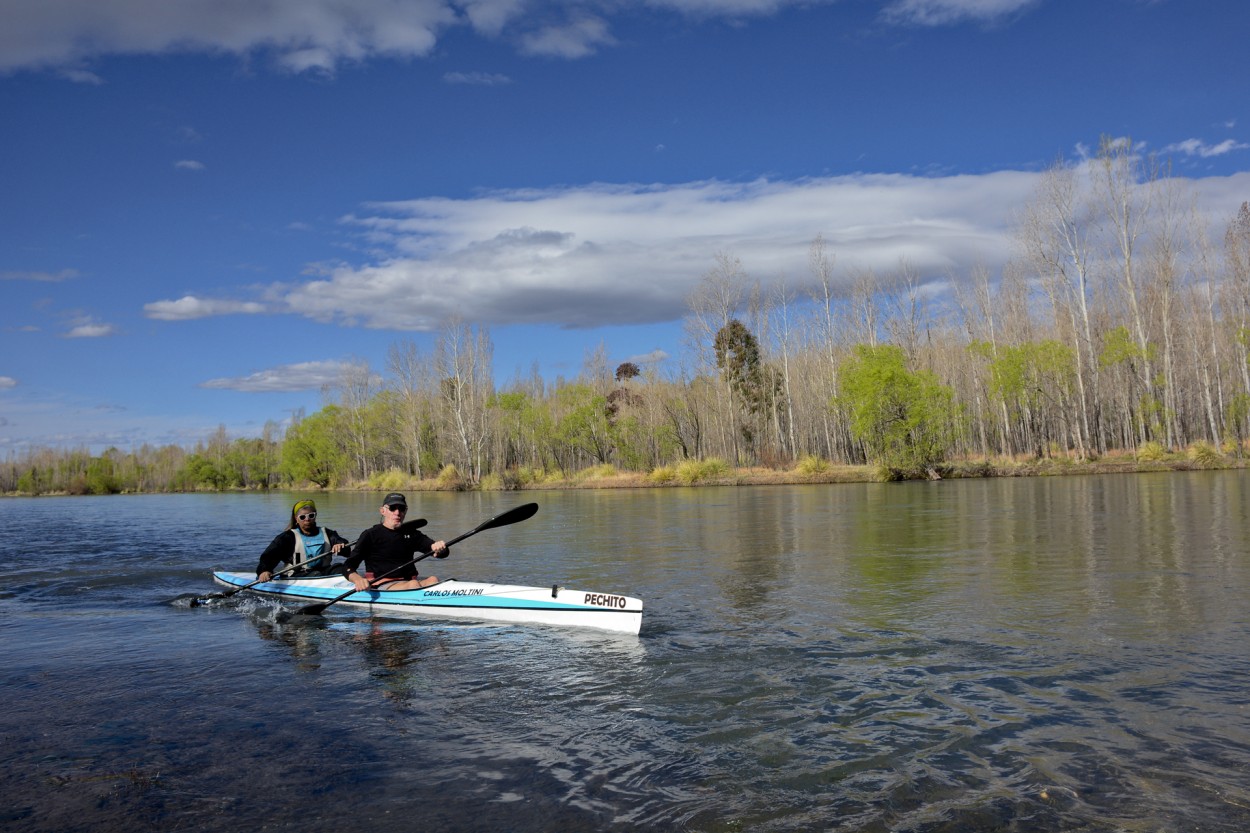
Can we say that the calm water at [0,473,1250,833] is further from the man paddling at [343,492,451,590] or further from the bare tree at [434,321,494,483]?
the bare tree at [434,321,494,483]

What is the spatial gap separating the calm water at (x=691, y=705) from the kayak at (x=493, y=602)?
226 mm

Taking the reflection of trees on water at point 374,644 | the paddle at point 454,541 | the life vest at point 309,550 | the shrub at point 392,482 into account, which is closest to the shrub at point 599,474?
the shrub at point 392,482

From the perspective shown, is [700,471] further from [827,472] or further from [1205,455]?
[1205,455]

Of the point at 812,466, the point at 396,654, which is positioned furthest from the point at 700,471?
the point at 396,654

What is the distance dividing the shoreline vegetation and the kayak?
111ft

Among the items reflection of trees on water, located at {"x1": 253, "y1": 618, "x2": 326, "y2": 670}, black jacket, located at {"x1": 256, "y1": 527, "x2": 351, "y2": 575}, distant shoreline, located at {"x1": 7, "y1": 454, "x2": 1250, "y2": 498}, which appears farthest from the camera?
distant shoreline, located at {"x1": 7, "y1": 454, "x2": 1250, "y2": 498}

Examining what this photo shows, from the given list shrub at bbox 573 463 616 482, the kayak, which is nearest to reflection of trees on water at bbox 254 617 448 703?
the kayak

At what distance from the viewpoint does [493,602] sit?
955cm

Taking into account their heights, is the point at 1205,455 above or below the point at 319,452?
below

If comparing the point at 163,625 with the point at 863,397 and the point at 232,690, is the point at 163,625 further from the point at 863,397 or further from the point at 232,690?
the point at 863,397

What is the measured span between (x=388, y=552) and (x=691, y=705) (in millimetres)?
5372

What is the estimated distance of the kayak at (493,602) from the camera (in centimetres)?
871

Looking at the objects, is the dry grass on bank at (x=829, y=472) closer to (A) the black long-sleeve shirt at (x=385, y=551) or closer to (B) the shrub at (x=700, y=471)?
(B) the shrub at (x=700, y=471)

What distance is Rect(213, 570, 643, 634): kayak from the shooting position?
8711 millimetres
